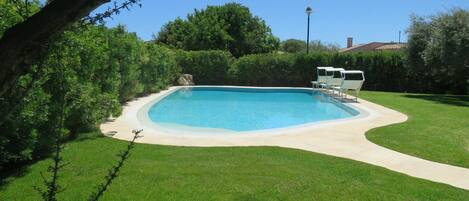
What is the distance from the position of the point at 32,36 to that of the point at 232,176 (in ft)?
16.6

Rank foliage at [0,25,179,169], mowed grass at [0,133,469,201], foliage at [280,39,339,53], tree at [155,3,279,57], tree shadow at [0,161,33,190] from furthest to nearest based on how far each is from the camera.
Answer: foliage at [280,39,339,53]
tree at [155,3,279,57]
tree shadow at [0,161,33,190]
mowed grass at [0,133,469,201]
foliage at [0,25,179,169]

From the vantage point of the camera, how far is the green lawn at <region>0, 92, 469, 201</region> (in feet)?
18.2

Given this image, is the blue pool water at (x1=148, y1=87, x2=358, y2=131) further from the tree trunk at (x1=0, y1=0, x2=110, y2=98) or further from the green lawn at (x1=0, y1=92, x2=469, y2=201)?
the tree trunk at (x1=0, y1=0, x2=110, y2=98)

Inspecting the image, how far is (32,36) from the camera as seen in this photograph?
1.45m

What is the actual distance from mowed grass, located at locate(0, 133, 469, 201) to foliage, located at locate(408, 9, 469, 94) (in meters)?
13.7

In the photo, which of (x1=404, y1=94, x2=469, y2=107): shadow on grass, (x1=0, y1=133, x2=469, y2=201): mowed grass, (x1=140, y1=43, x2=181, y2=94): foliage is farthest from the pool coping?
(x1=404, y1=94, x2=469, y2=107): shadow on grass

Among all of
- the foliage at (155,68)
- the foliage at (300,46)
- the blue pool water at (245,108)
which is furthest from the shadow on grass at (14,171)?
the foliage at (300,46)

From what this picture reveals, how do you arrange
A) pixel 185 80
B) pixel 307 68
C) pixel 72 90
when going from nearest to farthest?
1. pixel 72 90
2. pixel 185 80
3. pixel 307 68

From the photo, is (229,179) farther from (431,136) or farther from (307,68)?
(307,68)

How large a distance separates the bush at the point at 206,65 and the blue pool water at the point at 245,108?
271cm

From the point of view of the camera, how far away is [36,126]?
6762mm

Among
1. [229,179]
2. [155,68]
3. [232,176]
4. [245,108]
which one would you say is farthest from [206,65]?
[229,179]

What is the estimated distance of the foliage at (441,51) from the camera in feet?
61.3

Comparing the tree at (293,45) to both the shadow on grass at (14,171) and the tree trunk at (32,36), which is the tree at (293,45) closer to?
the shadow on grass at (14,171)
